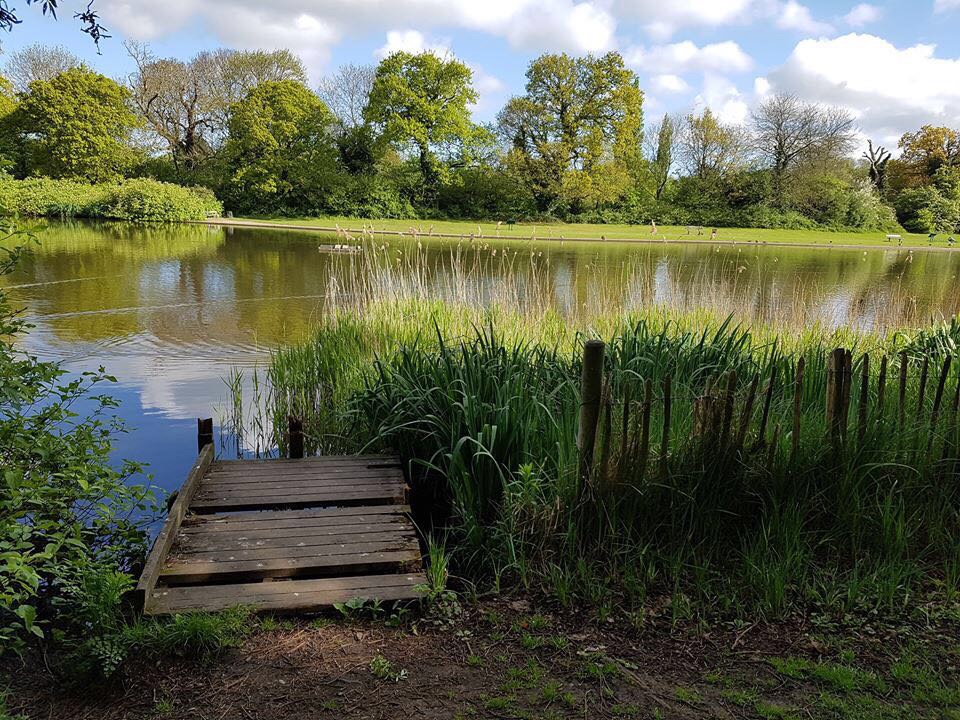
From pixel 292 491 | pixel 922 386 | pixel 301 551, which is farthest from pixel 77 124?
pixel 922 386

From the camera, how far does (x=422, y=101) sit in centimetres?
3919

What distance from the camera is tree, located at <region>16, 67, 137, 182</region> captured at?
37344 millimetres

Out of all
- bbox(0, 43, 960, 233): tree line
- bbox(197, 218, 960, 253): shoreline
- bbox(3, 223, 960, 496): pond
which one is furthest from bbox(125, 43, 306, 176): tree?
bbox(3, 223, 960, 496): pond

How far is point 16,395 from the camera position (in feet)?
9.98

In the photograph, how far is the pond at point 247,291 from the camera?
7.86 meters

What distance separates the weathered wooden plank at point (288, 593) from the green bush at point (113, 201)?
114ft

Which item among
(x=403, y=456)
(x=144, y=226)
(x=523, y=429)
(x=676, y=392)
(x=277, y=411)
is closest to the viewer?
(x=523, y=429)

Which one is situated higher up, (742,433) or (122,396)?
(742,433)

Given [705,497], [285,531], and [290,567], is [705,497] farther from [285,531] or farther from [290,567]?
[285,531]

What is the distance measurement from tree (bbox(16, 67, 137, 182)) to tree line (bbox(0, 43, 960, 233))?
0.26ft

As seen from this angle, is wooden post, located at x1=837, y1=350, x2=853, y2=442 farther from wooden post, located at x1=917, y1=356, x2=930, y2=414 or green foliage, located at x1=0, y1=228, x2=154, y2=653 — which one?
green foliage, located at x1=0, y1=228, x2=154, y2=653

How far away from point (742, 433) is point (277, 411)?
13.1ft

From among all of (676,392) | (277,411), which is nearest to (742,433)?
(676,392)

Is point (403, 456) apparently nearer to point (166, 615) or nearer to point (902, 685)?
point (166, 615)
